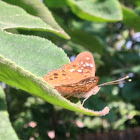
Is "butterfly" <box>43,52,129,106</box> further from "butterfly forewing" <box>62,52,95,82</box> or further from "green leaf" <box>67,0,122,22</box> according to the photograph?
"green leaf" <box>67,0,122,22</box>

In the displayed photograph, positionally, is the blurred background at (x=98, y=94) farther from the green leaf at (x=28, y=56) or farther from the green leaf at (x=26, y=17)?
the green leaf at (x=28, y=56)

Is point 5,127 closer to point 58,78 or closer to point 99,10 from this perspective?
point 58,78

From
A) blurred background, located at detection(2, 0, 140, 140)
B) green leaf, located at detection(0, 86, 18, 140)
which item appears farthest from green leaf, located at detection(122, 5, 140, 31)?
green leaf, located at detection(0, 86, 18, 140)

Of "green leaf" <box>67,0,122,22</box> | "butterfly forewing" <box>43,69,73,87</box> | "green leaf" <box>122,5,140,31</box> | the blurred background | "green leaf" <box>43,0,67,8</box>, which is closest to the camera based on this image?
"butterfly forewing" <box>43,69,73,87</box>

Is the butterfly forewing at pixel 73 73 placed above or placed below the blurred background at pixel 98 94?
above

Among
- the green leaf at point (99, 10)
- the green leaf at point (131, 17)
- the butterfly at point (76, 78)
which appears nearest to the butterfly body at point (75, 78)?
the butterfly at point (76, 78)

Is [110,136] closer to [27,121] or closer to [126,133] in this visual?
[126,133]
